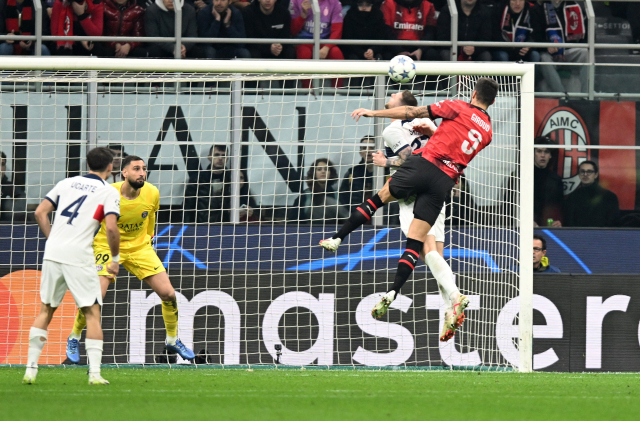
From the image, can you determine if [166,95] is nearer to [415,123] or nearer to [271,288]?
[271,288]

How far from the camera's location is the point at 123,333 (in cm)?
1082

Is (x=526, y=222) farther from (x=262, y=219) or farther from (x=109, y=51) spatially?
(x=109, y=51)

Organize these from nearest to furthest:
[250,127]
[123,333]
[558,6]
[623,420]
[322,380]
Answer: [623,420]
[322,380]
[123,333]
[250,127]
[558,6]

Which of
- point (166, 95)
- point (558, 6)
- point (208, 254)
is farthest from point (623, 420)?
point (558, 6)

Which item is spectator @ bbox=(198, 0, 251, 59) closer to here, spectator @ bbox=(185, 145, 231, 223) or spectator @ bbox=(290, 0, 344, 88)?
spectator @ bbox=(290, 0, 344, 88)

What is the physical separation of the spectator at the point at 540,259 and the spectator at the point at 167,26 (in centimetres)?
559

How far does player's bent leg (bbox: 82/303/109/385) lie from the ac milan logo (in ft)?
24.9

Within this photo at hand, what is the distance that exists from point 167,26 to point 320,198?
383cm

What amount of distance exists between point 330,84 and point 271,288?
277 centimetres

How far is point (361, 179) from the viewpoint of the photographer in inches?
450

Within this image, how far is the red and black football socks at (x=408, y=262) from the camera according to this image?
28.7ft

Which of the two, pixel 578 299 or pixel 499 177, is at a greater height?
pixel 499 177

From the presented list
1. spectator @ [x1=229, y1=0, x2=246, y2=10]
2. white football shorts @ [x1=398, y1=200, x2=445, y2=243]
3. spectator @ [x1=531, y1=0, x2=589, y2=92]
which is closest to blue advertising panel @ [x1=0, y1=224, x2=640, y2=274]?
white football shorts @ [x1=398, y1=200, x2=445, y2=243]

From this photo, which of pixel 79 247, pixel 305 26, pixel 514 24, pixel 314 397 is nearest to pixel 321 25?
pixel 305 26
